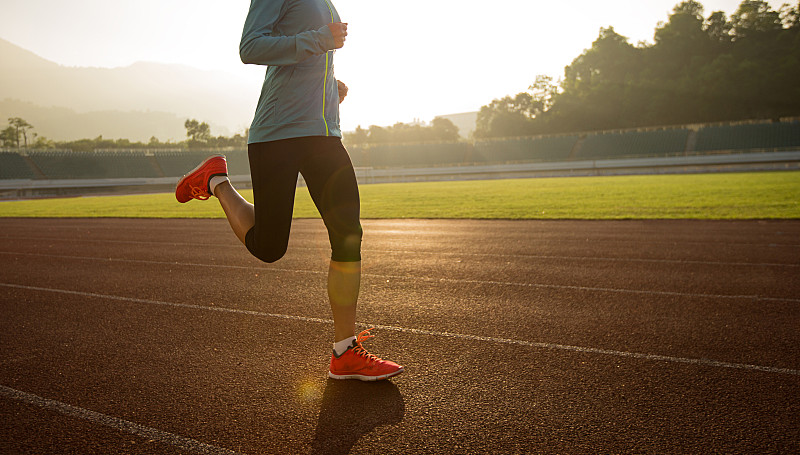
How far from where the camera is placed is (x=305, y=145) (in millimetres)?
2775

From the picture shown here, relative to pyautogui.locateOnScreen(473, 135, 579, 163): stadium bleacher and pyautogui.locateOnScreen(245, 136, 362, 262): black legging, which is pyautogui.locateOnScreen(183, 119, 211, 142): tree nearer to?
pyautogui.locateOnScreen(473, 135, 579, 163): stadium bleacher

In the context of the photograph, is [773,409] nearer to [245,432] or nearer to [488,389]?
[488,389]

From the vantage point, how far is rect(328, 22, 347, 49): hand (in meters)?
2.71

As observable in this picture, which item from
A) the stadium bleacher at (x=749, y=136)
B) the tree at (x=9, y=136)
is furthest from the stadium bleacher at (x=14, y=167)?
the stadium bleacher at (x=749, y=136)

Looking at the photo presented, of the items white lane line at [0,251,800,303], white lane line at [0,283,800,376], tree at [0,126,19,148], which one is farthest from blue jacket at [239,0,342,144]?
tree at [0,126,19,148]

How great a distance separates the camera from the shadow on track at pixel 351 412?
227cm

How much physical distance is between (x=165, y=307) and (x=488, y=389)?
3223 millimetres

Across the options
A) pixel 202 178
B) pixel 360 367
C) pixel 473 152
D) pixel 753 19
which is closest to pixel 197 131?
pixel 473 152

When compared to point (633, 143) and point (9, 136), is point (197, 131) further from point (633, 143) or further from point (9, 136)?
point (633, 143)

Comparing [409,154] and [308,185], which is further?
[409,154]

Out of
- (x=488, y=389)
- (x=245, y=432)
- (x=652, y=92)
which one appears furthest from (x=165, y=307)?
(x=652, y=92)

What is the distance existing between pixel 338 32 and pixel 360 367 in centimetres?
178

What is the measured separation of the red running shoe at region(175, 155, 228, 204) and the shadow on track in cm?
146

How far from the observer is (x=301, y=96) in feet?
9.10
